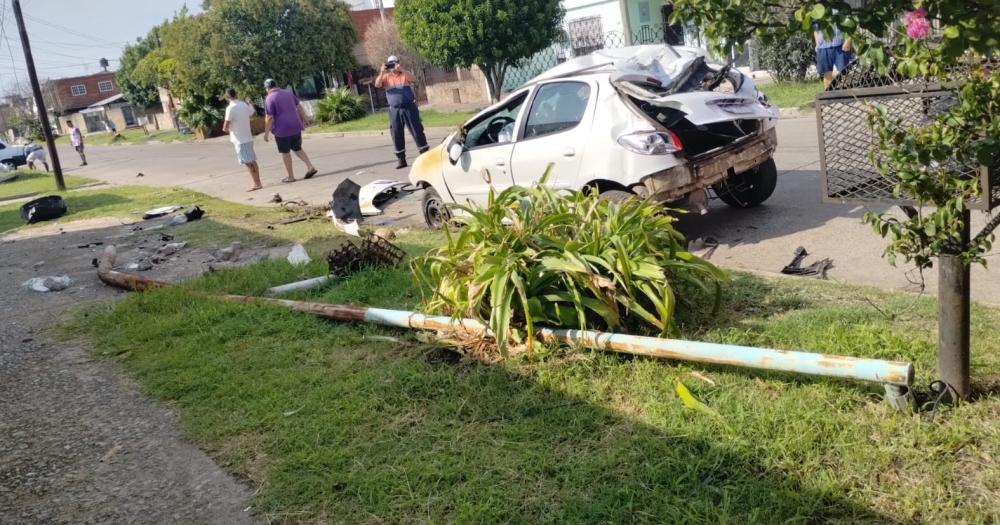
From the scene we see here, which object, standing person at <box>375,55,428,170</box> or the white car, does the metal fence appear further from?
standing person at <box>375,55,428,170</box>

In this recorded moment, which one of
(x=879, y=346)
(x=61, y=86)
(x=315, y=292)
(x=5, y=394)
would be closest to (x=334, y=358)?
(x=315, y=292)

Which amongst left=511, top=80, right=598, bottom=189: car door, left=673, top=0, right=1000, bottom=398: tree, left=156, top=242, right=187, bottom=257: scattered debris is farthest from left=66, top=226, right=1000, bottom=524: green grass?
left=156, top=242, right=187, bottom=257: scattered debris

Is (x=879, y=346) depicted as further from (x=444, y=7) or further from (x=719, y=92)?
(x=444, y=7)

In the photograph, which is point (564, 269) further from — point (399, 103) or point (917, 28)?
point (399, 103)

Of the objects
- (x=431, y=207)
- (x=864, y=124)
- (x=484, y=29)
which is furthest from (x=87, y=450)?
(x=484, y=29)

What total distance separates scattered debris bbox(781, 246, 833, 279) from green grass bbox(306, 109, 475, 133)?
55.0 feet

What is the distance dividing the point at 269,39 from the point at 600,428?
35177 mm

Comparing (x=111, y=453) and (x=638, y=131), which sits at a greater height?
(x=638, y=131)

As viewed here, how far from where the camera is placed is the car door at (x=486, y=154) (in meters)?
8.05

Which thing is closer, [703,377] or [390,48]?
[703,377]

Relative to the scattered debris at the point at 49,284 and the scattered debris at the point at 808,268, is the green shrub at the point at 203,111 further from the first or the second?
the scattered debris at the point at 808,268

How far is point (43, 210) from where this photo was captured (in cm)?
1534

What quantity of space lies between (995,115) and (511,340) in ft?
8.63

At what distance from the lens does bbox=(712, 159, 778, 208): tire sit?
809 centimetres
